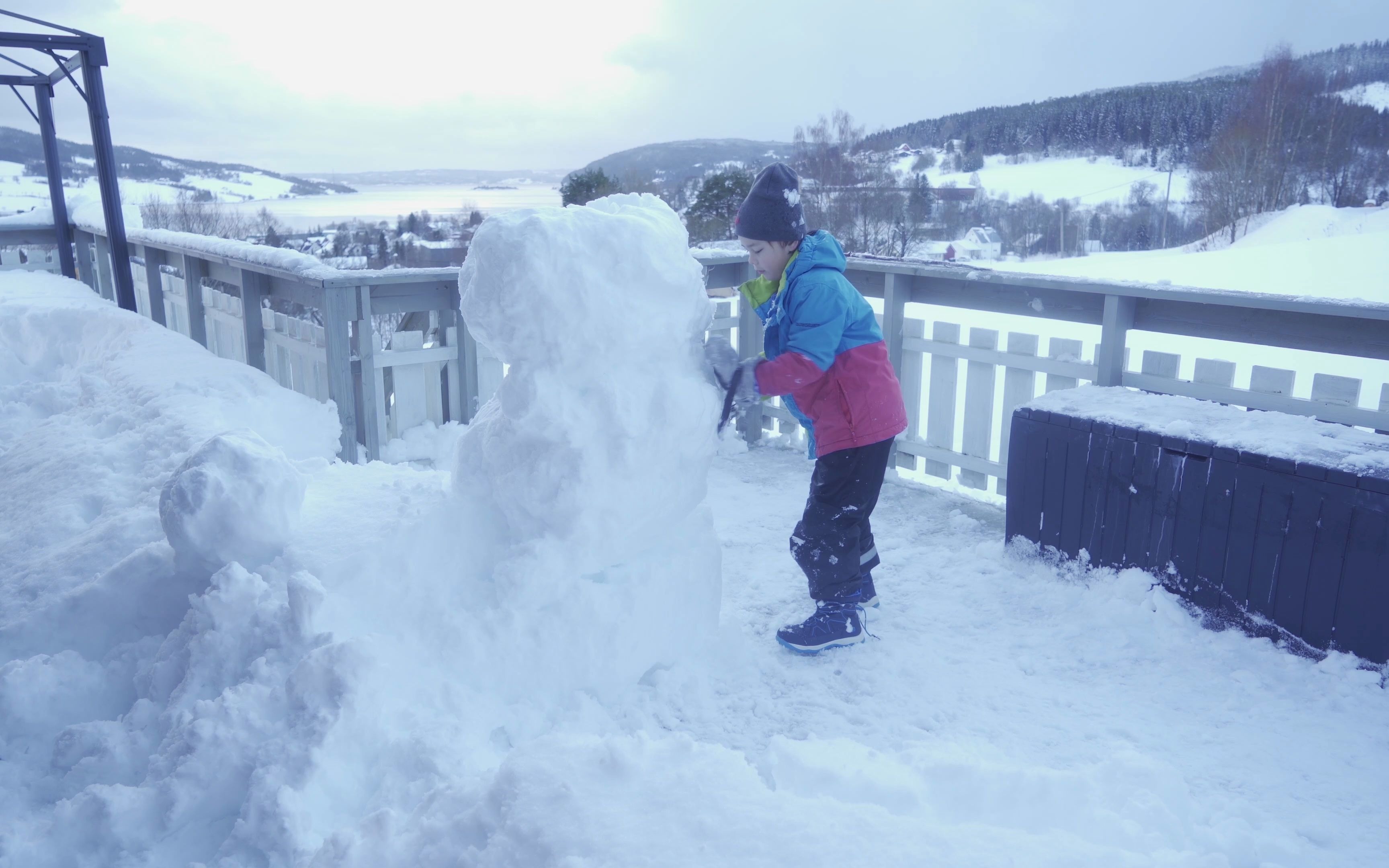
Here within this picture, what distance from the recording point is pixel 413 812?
1685 mm

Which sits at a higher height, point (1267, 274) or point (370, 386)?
point (1267, 274)

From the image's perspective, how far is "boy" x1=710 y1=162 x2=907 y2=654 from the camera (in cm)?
277

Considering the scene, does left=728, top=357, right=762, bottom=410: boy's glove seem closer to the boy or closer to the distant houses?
the boy

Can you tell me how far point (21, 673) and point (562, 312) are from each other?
165 cm

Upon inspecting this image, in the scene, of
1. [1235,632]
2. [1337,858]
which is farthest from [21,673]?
[1235,632]

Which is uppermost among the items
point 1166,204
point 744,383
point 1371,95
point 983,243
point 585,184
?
point 1371,95

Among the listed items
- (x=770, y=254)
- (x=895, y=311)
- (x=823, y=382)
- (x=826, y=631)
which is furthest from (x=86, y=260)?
(x=826, y=631)

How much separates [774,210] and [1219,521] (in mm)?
1883

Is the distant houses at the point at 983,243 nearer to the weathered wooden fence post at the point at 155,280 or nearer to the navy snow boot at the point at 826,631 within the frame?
the weathered wooden fence post at the point at 155,280

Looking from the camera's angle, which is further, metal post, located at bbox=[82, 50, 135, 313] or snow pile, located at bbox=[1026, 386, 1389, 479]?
metal post, located at bbox=[82, 50, 135, 313]

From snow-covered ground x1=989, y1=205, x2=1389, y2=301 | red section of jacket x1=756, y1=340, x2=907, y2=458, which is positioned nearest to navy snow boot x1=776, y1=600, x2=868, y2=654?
red section of jacket x1=756, y1=340, x2=907, y2=458

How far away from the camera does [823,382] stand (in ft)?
9.78

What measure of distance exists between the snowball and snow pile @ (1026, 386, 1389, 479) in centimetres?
286

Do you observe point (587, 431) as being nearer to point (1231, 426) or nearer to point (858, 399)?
point (858, 399)
